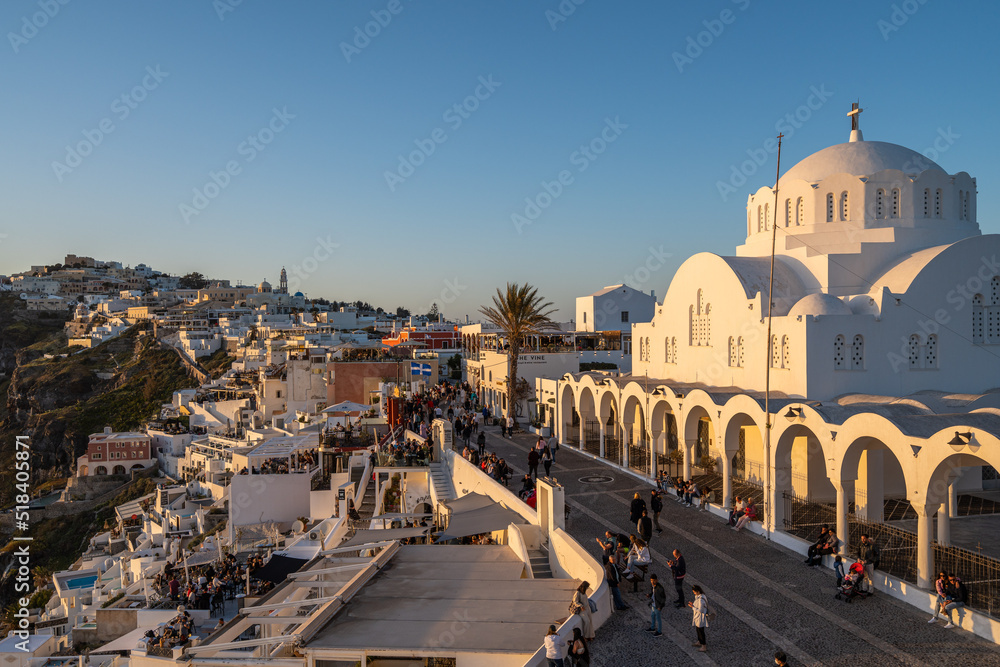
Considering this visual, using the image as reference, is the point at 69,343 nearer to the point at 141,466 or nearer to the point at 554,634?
the point at 141,466

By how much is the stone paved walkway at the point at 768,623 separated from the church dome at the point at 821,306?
254 inches

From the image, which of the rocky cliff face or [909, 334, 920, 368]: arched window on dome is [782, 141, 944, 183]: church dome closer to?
[909, 334, 920, 368]: arched window on dome

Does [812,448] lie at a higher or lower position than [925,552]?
higher

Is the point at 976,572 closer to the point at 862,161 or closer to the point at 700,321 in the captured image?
the point at 700,321

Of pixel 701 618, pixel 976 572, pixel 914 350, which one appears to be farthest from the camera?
pixel 914 350

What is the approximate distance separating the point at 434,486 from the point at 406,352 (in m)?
32.6

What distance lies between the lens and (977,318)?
18125 millimetres

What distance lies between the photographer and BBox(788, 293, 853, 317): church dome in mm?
17297

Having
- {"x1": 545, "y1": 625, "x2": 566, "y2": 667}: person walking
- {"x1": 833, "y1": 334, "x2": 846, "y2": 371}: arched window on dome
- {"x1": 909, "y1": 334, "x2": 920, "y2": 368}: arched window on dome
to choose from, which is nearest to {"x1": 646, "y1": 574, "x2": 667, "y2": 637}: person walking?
{"x1": 545, "y1": 625, "x2": 566, "y2": 667}: person walking

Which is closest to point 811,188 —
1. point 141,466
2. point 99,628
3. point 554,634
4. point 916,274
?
point 916,274

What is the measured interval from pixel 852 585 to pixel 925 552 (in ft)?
4.48

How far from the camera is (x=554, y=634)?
25.6 ft

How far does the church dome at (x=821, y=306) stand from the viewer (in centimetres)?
1730

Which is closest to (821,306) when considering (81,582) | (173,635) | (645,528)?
(645,528)
